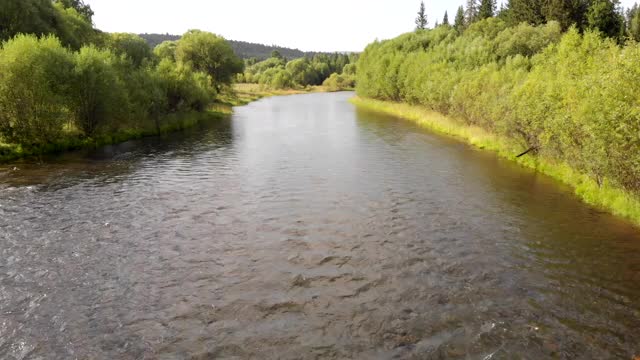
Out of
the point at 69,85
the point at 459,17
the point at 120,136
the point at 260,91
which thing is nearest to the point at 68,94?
the point at 69,85

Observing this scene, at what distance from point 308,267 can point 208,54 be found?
9336 cm

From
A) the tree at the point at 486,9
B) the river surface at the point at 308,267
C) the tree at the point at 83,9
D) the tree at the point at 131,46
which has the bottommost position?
the river surface at the point at 308,267

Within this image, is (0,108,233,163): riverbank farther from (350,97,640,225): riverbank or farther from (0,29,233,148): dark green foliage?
(350,97,640,225): riverbank

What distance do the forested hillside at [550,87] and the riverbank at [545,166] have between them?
0.53 meters

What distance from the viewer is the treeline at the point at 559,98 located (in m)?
23.0

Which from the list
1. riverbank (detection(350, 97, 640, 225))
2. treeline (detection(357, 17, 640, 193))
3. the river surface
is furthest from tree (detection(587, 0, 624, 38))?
the river surface

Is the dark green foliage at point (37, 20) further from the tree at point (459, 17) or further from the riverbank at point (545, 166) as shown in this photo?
the tree at point (459, 17)

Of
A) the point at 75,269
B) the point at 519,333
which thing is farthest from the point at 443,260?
the point at 75,269

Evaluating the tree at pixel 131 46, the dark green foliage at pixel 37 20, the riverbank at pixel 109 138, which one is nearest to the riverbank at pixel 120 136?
the riverbank at pixel 109 138

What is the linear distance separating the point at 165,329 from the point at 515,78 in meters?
43.3

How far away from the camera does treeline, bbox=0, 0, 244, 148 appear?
120 ft

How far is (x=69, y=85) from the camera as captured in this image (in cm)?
4084

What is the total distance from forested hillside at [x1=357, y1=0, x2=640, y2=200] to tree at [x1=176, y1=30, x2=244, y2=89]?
34360 millimetres

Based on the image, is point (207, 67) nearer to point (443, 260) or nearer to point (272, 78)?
point (272, 78)
